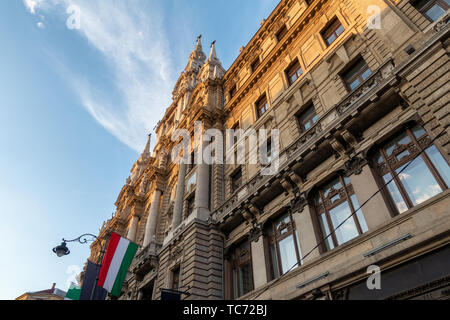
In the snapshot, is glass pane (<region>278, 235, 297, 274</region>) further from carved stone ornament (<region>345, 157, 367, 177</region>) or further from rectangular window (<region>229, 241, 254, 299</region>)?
carved stone ornament (<region>345, 157, 367, 177</region>)

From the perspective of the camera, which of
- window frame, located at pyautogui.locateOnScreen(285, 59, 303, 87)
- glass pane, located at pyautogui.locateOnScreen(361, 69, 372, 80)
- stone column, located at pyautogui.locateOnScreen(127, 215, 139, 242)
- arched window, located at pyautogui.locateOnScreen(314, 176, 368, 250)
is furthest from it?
stone column, located at pyautogui.locateOnScreen(127, 215, 139, 242)

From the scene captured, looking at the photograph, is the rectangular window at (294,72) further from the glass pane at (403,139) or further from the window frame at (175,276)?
the window frame at (175,276)

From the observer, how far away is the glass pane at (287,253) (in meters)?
14.2

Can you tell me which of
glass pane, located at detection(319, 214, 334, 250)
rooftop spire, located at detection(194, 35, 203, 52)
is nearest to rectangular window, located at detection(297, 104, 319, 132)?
glass pane, located at detection(319, 214, 334, 250)

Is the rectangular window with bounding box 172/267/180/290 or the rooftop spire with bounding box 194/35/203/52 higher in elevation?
the rooftop spire with bounding box 194/35/203/52

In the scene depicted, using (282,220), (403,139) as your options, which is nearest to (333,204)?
(282,220)

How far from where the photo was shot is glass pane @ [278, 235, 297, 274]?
46.6 feet

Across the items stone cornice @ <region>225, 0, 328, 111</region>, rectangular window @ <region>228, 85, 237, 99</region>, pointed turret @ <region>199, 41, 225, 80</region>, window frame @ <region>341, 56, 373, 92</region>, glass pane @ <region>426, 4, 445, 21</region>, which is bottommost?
glass pane @ <region>426, 4, 445, 21</region>

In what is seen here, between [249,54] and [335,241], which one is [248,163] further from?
[249,54]

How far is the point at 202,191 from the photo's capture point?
22547 millimetres

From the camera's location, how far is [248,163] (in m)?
21.0

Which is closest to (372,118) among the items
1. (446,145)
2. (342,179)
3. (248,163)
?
(342,179)

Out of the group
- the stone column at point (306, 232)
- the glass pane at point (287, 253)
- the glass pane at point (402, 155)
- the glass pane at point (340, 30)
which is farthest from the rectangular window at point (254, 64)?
the glass pane at point (402, 155)

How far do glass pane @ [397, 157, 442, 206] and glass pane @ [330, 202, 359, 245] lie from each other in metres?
2.39
